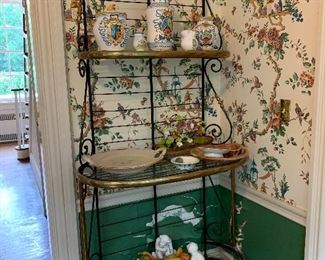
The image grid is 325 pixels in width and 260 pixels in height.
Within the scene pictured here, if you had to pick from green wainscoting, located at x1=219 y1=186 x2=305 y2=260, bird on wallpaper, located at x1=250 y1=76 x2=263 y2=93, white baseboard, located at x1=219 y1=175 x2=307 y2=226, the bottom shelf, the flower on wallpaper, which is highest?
the flower on wallpaper

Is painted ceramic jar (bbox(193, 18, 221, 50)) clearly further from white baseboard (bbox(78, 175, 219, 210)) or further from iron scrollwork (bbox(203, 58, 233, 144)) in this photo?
white baseboard (bbox(78, 175, 219, 210))

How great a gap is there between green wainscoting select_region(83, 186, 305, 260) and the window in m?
→ 4.07

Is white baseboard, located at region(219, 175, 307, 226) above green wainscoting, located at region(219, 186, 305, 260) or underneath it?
above

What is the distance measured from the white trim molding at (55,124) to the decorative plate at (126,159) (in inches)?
6.4

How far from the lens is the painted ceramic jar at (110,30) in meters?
1.35

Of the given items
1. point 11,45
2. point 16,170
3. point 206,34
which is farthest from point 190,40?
point 11,45

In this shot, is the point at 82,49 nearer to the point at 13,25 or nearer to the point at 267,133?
the point at 267,133

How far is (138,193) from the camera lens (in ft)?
5.71

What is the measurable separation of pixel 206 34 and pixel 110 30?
44 centimetres

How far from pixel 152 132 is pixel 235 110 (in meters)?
0.43

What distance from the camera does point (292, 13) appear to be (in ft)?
4.52

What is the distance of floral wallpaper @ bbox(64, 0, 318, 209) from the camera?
139 centimetres

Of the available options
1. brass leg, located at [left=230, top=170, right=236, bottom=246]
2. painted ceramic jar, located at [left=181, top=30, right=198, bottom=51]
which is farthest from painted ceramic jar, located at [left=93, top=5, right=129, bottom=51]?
brass leg, located at [left=230, top=170, right=236, bottom=246]

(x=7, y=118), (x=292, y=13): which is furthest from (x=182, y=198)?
(x=7, y=118)
